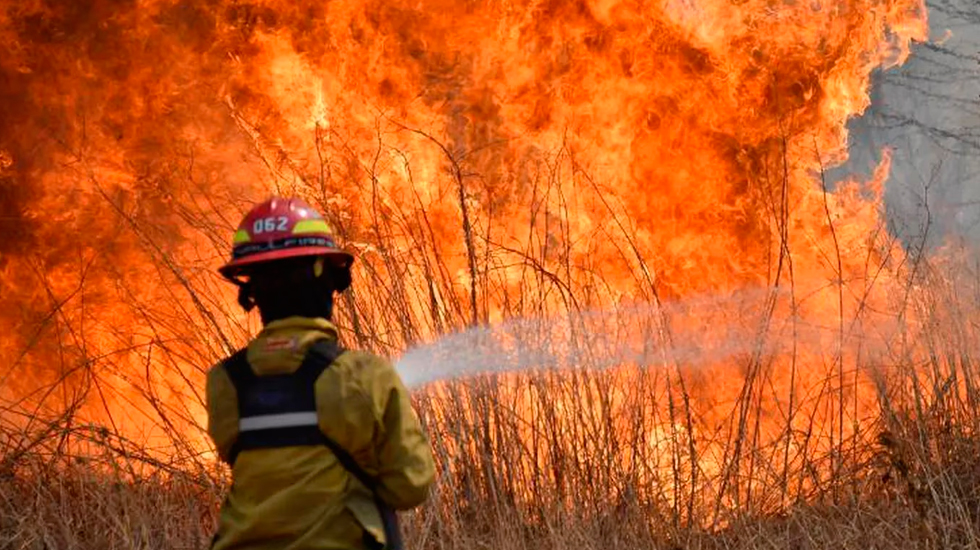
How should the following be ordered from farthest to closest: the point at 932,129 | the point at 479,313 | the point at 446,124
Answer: the point at 932,129 < the point at 446,124 < the point at 479,313

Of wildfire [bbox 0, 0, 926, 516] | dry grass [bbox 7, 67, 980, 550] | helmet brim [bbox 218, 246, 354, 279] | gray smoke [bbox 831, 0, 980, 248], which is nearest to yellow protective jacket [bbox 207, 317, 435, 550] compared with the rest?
helmet brim [bbox 218, 246, 354, 279]

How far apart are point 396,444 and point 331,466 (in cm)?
18

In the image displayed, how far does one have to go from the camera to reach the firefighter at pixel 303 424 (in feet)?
11.7

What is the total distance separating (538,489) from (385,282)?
1322mm

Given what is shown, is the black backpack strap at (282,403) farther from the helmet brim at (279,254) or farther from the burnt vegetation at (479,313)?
the burnt vegetation at (479,313)

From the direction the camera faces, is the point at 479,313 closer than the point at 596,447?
No

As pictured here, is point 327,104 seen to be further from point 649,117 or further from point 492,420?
point 492,420

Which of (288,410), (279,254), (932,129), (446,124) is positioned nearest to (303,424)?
(288,410)

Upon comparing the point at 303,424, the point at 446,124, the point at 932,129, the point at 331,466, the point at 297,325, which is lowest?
the point at 331,466

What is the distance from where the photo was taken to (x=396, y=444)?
3580 millimetres

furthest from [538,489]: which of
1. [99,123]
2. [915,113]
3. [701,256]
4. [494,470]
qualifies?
[915,113]

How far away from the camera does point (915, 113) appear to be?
82.8 feet

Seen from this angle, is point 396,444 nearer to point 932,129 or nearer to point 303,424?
point 303,424

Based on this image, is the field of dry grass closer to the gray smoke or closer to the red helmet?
the red helmet
